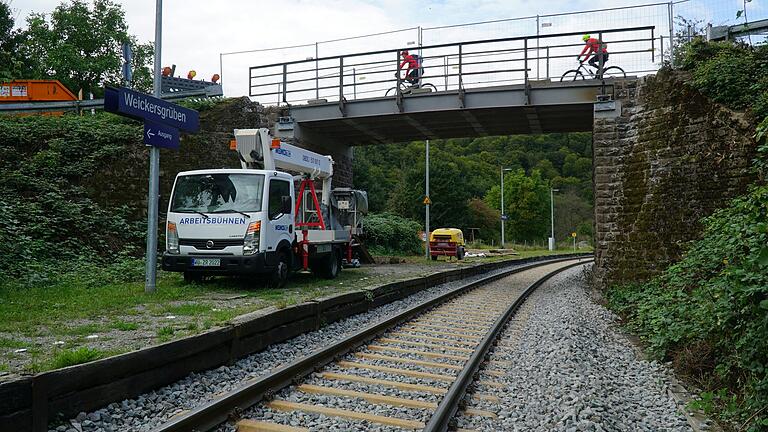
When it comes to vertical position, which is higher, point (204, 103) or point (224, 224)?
point (204, 103)

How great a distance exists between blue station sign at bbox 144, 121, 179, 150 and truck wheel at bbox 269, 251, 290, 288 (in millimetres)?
3037

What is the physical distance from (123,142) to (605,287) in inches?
562

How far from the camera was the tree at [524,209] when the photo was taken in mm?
65750

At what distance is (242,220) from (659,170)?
1012cm

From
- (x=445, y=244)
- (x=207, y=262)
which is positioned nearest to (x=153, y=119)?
(x=207, y=262)

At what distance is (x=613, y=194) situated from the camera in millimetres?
15102

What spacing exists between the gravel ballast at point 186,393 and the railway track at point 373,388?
39cm

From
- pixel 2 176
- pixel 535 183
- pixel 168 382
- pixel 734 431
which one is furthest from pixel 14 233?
pixel 535 183

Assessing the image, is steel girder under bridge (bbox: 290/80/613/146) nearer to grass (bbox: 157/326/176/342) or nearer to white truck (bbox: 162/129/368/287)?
white truck (bbox: 162/129/368/287)

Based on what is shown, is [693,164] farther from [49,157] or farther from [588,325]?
[49,157]

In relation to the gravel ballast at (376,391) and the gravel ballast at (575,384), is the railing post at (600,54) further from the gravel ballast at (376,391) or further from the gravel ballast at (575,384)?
the gravel ballast at (376,391)

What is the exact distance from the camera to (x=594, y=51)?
16094mm

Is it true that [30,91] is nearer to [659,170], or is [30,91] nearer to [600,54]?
[600,54]

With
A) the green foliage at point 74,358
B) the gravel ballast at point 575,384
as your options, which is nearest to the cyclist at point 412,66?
the gravel ballast at point 575,384
